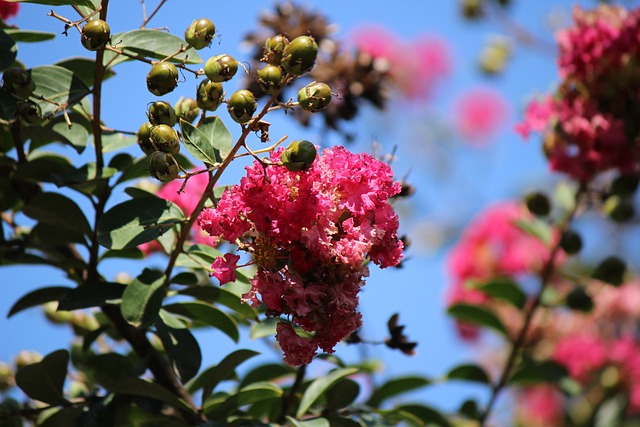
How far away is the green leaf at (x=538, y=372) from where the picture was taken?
76.5 inches

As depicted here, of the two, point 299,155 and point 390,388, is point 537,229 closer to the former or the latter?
point 390,388

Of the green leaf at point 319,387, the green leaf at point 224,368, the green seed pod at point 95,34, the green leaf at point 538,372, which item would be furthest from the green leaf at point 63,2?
the green leaf at point 538,372

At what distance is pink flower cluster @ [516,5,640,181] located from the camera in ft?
6.96

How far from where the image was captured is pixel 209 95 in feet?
3.82

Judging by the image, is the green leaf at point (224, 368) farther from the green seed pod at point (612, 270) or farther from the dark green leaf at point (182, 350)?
the green seed pod at point (612, 270)

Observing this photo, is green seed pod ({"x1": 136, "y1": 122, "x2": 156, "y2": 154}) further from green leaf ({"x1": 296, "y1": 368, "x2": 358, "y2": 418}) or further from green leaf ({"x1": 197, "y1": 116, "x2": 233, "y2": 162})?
green leaf ({"x1": 296, "y1": 368, "x2": 358, "y2": 418})

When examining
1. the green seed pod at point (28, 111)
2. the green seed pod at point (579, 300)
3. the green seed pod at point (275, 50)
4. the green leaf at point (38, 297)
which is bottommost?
the green leaf at point (38, 297)

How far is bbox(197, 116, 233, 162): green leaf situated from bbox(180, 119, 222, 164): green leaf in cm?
5

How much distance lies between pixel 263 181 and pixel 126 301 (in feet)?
1.02

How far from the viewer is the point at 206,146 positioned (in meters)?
1.16

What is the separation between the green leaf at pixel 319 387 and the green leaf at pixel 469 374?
2.15 ft

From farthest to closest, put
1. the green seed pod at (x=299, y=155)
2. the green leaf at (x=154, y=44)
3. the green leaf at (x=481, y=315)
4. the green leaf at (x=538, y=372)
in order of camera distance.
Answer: the green leaf at (x=481, y=315) < the green leaf at (x=538, y=372) < the green leaf at (x=154, y=44) < the green seed pod at (x=299, y=155)

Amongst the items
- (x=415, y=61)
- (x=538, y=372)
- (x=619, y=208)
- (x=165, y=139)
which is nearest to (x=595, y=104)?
(x=619, y=208)

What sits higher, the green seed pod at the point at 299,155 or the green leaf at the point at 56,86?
the green leaf at the point at 56,86
